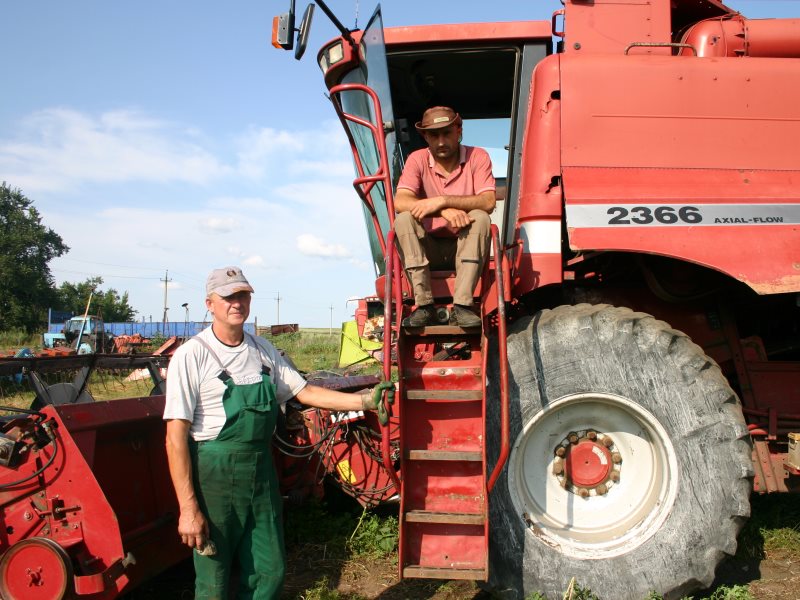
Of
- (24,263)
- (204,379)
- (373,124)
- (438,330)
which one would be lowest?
(204,379)

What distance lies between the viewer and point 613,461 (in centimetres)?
354

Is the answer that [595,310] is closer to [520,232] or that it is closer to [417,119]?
[520,232]

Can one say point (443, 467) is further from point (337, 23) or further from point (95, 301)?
point (95, 301)

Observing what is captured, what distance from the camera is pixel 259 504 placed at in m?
3.03

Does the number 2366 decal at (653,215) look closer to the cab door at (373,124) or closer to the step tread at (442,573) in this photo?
the cab door at (373,124)

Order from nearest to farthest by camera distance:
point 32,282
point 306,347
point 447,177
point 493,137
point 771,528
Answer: point 447,177 → point 771,528 → point 493,137 → point 306,347 → point 32,282

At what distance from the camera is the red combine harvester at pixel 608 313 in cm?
330

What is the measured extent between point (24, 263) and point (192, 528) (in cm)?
6250

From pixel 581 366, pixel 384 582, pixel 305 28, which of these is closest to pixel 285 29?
pixel 305 28

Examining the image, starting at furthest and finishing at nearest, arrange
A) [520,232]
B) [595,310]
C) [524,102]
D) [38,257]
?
[38,257] → [524,102] → [520,232] → [595,310]

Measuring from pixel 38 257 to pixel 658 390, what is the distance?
66145 mm

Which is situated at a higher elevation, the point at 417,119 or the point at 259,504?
the point at 417,119

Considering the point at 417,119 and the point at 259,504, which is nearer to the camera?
the point at 259,504

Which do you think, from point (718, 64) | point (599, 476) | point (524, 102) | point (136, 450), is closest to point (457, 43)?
point (524, 102)
